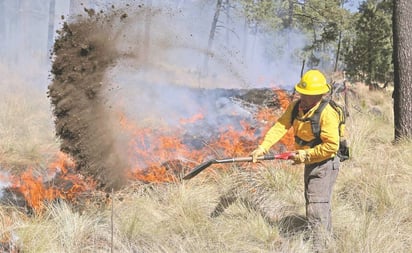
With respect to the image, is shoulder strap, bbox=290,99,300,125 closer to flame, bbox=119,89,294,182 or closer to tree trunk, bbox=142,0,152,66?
flame, bbox=119,89,294,182

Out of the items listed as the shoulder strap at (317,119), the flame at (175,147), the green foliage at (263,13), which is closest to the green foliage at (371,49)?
the green foliage at (263,13)

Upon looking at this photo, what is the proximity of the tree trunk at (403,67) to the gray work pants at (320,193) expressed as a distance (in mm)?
3638

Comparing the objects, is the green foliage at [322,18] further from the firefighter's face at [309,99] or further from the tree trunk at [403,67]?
the firefighter's face at [309,99]

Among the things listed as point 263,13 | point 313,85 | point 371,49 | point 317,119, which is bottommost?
point 317,119

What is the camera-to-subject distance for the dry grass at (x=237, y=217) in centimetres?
381

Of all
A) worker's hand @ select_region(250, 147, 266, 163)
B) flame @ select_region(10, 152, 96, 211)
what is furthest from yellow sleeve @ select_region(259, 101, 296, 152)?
flame @ select_region(10, 152, 96, 211)

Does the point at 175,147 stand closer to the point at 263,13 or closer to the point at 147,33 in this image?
the point at 147,33

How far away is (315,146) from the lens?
3896 mm

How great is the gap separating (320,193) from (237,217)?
930mm

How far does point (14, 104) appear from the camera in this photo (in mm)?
9828

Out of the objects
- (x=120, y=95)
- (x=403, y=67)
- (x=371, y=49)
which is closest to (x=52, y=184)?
(x=120, y=95)

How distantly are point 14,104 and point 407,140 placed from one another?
7.84 meters

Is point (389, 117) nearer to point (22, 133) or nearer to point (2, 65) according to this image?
point (22, 133)

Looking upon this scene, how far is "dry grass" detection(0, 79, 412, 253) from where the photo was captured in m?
3.81
